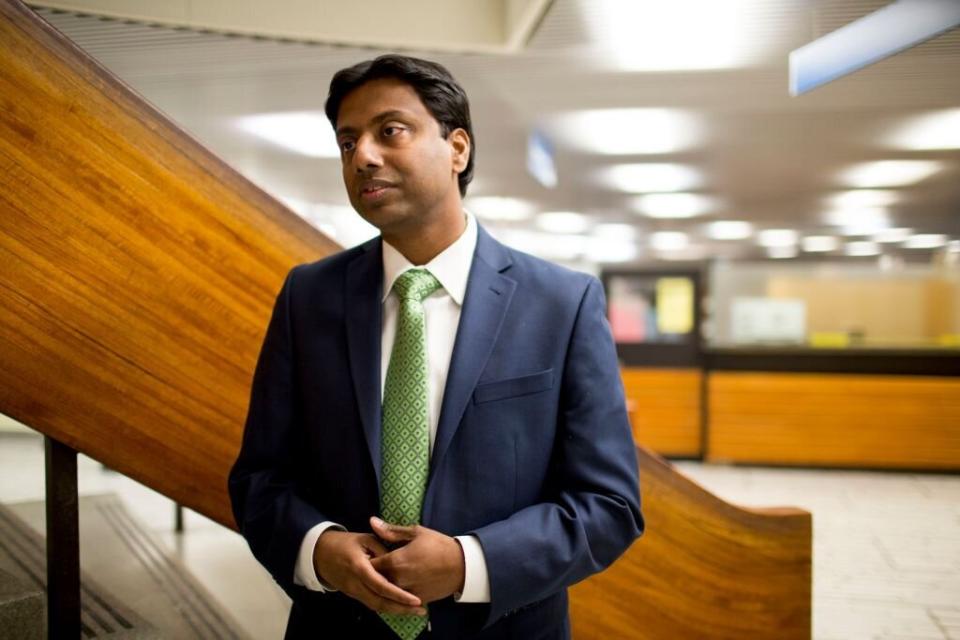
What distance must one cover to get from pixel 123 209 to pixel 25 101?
0.87 ft

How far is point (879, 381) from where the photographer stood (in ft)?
25.2

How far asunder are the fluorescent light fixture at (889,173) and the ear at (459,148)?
9.40m

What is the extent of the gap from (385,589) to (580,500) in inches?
13.5

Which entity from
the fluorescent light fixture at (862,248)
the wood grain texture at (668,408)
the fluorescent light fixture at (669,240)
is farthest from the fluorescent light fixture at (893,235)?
the wood grain texture at (668,408)

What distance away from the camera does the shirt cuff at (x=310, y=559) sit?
1144mm

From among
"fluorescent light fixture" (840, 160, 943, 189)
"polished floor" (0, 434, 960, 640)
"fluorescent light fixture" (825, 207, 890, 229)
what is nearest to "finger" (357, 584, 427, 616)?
"polished floor" (0, 434, 960, 640)

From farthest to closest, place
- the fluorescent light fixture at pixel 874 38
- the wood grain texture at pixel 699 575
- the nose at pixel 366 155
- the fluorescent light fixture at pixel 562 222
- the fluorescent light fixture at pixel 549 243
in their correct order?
the fluorescent light fixture at pixel 549 243, the fluorescent light fixture at pixel 562 222, the fluorescent light fixture at pixel 874 38, the wood grain texture at pixel 699 575, the nose at pixel 366 155

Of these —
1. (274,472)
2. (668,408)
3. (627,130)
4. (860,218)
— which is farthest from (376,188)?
(860,218)

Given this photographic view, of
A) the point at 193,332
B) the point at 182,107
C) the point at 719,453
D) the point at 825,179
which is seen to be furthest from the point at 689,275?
the point at 193,332

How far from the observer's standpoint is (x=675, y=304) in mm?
8430

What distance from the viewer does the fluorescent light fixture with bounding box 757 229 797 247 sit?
1686 centimetres

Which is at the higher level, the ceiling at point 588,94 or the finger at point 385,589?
the ceiling at point 588,94

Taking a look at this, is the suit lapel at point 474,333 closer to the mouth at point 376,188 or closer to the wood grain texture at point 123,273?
the mouth at point 376,188

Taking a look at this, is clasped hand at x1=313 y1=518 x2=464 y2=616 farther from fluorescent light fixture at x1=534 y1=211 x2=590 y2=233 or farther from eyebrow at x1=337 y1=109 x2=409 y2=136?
fluorescent light fixture at x1=534 y1=211 x2=590 y2=233
